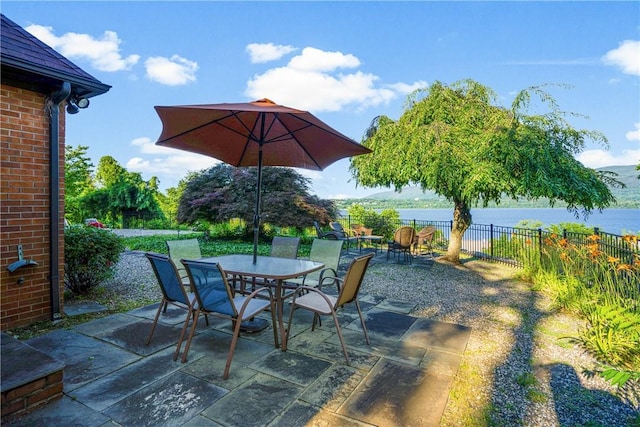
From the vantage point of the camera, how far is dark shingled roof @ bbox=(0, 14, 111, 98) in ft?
10.2

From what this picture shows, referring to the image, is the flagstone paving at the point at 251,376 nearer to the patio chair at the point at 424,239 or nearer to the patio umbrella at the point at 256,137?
the patio umbrella at the point at 256,137

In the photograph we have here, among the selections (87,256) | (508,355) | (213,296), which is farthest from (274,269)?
(87,256)

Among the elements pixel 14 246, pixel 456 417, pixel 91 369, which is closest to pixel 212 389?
pixel 91 369

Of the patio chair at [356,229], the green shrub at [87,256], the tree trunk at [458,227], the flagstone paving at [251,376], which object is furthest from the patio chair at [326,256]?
the patio chair at [356,229]

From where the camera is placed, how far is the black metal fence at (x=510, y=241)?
507cm

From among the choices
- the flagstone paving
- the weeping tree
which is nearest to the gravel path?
the flagstone paving

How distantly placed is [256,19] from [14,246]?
20.5ft

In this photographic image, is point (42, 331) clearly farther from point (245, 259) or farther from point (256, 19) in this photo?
point (256, 19)

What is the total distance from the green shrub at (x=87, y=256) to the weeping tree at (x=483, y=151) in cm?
557

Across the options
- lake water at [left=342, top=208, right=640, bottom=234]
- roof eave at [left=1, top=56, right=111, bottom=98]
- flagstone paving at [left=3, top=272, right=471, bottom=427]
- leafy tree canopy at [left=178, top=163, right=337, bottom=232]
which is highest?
roof eave at [left=1, top=56, right=111, bottom=98]

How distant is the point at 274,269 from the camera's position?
3.32 m

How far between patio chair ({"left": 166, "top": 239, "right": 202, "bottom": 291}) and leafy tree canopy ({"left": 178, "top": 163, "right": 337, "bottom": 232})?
21.9 feet

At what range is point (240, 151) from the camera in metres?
4.48

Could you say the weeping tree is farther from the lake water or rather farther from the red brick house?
the red brick house
